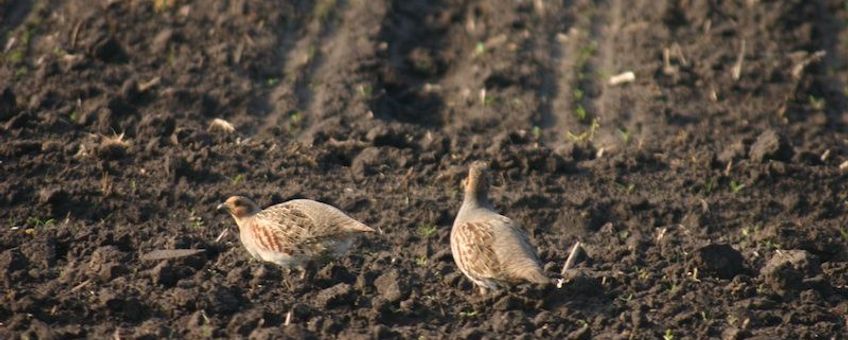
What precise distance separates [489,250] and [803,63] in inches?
242

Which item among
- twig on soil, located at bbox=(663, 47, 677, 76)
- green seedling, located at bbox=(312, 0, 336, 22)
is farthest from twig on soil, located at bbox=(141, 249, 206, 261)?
twig on soil, located at bbox=(663, 47, 677, 76)

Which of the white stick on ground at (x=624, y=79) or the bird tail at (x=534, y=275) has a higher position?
the white stick on ground at (x=624, y=79)

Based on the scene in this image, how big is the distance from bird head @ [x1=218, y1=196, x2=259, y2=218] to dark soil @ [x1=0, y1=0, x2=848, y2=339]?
265 mm

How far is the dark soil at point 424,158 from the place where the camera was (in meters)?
9.60

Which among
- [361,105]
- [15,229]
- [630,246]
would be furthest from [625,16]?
[15,229]

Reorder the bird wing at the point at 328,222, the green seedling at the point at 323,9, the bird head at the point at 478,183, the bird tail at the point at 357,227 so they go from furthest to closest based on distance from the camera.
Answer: the green seedling at the point at 323,9 → the bird head at the point at 478,183 → the bird wing at the point at 328,222 → the bird tail at the point at 357,227

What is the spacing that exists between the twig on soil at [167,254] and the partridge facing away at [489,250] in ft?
6.05

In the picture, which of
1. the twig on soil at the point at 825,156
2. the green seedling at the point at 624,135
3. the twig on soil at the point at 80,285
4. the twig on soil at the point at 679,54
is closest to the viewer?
the twig on soil at the point at 80,285

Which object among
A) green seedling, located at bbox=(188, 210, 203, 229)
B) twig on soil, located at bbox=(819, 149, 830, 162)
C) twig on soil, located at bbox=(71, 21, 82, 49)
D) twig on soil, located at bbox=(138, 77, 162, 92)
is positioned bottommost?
green seedling, located at bbox=(188, 210, 203, 229)

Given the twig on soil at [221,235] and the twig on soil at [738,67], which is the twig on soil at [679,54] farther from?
the twig on soil at [221,235]

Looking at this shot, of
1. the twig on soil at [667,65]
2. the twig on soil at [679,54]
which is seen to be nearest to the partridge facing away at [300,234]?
the twig on soil at [667,65]

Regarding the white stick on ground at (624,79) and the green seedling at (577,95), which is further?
the white stick on ground at (624,79)

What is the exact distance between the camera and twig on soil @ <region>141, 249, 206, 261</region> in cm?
1002

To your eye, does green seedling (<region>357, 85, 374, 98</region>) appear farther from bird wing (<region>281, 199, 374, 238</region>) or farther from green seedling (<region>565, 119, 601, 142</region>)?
bird wing (<region>281, 199, 374, 238</region>)
